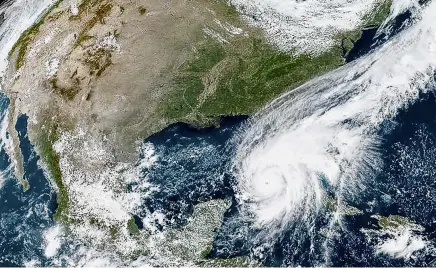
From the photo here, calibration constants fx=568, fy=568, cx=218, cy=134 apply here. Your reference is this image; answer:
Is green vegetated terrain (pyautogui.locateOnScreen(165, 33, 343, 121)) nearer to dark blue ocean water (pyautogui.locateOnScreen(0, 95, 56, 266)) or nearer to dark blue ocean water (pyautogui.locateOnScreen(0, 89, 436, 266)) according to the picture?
dark blue ocean water (pyautogui.locateOnScreen(0, 89, 436, 266))

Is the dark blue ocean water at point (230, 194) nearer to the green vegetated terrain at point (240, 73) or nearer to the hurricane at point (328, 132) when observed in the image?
the hurricane at point (328, 132)

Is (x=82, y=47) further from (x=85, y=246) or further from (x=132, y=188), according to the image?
(x=85, y=246)

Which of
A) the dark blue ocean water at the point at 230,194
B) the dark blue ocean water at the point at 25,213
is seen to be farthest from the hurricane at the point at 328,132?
the dark blue ocean water at the point at 25,213

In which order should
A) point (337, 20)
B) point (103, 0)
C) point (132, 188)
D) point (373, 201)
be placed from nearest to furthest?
point (373, 201) < point (132, 188) < point (337, 20) < point (103, 0)

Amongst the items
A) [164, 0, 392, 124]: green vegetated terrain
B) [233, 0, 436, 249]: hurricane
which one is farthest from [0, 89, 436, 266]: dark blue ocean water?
[164, 0, 392, 124]: green vegetated terrain

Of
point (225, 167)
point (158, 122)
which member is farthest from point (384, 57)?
point (158, 122)

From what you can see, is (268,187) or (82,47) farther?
(82,47)

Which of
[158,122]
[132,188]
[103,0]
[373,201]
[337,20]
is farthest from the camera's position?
[103,0]
